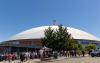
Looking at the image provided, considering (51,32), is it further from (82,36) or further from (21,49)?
(82,36)

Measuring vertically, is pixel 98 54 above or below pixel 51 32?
below

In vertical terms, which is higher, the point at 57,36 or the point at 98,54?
the point at 57,36

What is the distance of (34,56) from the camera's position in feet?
182

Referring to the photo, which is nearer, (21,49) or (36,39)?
(21,49)

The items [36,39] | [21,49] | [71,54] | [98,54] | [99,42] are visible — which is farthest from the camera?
[99,42]

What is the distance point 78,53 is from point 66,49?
394 centimetres

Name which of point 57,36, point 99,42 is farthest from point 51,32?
point 99,42

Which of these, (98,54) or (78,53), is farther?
(78,53)

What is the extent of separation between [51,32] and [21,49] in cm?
1867

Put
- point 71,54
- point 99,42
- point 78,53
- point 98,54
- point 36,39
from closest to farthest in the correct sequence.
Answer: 1. point 98,54
2. point 71,54
3. point 78,53
4. point 36,39
5. point 99,42

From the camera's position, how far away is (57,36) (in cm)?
6675

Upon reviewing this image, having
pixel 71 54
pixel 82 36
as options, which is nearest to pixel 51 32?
pixel 71 54

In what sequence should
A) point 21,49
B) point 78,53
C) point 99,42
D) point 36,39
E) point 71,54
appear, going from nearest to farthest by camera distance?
point 71,54
point 78,53
point 21,49
point 36,39
point 99,42

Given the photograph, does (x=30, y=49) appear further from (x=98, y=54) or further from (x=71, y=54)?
(x=98, y=54)
